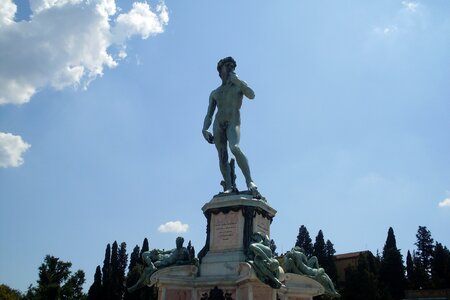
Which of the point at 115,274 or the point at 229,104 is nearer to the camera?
the point at 229,104

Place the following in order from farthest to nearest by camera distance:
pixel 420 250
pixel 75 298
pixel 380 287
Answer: pixel 420 250 → pixel 380 287 → pixel 75 298

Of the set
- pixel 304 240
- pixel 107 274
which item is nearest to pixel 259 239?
pixel 304 240

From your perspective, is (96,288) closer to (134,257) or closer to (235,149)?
(134,257)

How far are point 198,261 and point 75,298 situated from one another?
Result: 3492 cm

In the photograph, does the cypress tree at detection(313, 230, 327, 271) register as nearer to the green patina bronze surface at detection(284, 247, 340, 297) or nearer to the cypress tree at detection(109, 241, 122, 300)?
the cypress tree at detection(109, 241, 122, 300)

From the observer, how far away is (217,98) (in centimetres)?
1309

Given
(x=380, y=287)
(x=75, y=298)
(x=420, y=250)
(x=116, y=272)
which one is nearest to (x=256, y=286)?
(x=75, y=298)

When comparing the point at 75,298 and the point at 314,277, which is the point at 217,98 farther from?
the point at 75,298

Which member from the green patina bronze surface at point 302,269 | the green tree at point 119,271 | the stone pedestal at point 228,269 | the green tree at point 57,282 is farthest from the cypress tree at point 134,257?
the green patina bronze surface at point 302,269

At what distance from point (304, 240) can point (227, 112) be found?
170 ft

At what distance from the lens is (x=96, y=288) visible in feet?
198

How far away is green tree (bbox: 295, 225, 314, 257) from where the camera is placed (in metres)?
60.7

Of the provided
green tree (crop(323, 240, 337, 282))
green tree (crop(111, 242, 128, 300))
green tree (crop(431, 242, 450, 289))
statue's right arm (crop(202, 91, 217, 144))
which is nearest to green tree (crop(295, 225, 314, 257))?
green tree (crop(323, 240, 337, 282))

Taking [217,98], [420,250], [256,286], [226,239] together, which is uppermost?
[420,250]
